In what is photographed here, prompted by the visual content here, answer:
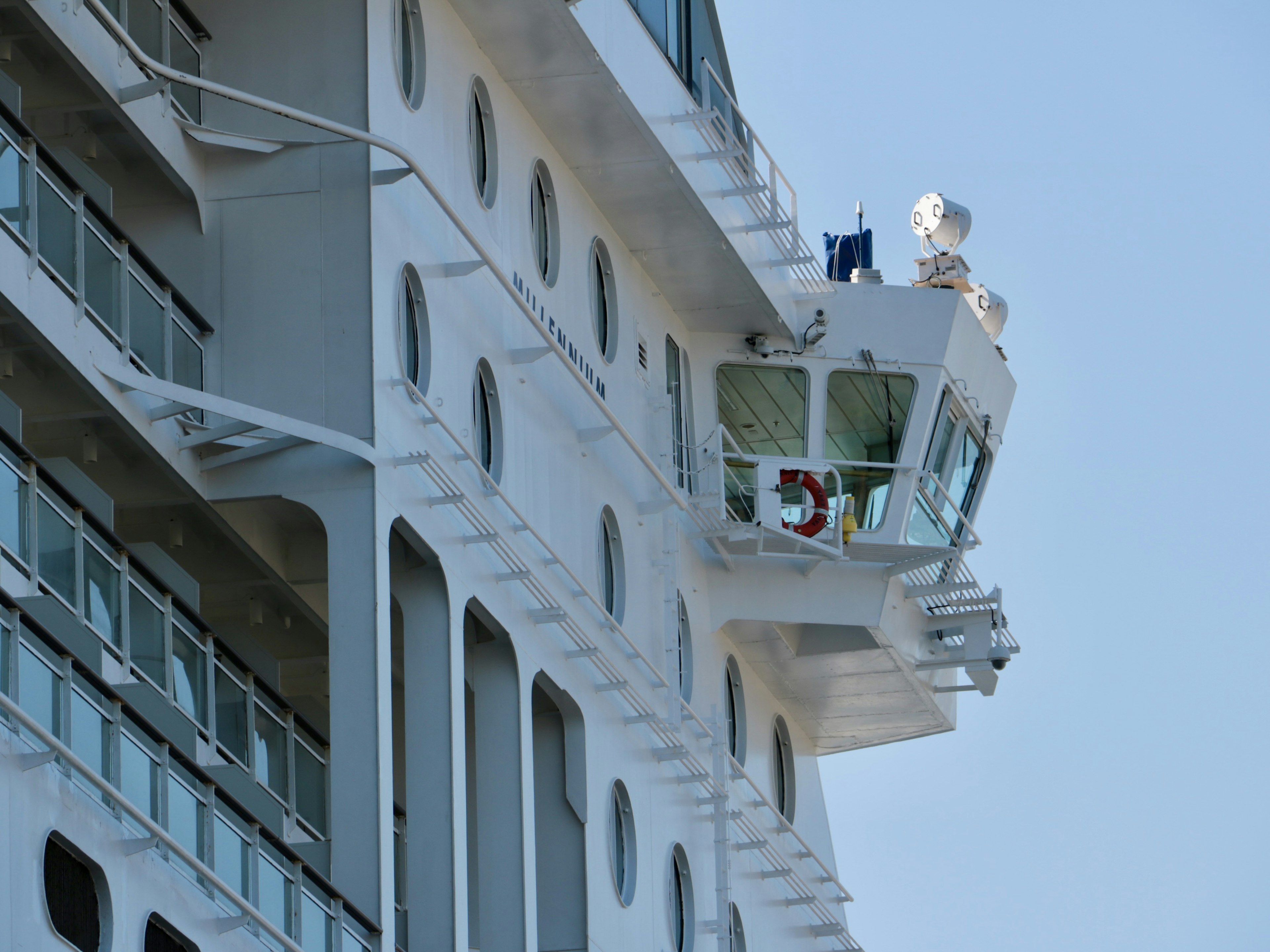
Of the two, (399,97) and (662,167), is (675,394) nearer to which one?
(662,167)

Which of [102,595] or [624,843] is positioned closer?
[102,595]

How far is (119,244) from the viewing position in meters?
17.9

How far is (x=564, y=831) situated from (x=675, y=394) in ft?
23.4

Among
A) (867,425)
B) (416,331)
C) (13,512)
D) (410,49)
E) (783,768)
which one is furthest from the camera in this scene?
(783,768)

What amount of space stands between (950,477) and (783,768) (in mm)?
4653

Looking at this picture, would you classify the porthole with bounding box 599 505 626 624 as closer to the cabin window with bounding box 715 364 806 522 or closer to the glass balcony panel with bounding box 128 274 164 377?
the cabin window with bounding box 715 364 806 522

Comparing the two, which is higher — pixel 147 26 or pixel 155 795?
pixel 147 26

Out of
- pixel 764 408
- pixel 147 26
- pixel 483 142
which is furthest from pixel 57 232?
pixel 764 408

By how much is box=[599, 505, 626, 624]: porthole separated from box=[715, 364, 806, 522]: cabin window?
4.15m

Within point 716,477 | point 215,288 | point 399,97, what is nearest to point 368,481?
point 215,288

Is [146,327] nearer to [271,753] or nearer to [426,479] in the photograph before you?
[426,479]

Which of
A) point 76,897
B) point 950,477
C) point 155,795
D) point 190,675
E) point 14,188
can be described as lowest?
point 76,897

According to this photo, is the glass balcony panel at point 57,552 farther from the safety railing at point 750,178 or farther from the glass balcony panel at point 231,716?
the safety railing at point 750,178

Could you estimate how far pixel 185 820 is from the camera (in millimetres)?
A: 14805
